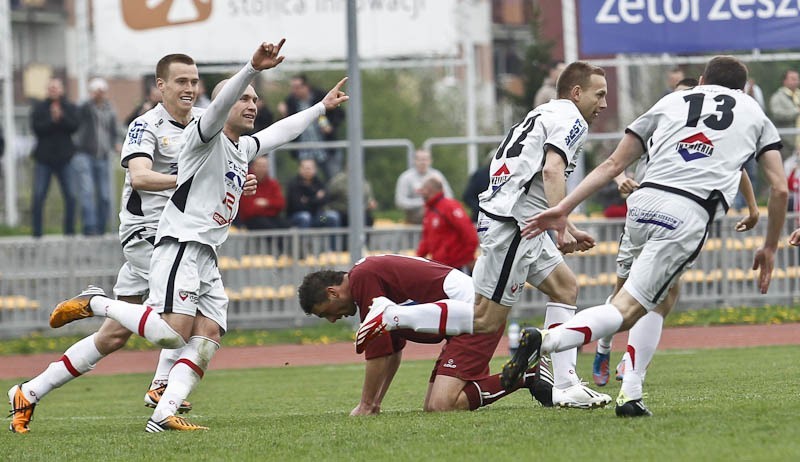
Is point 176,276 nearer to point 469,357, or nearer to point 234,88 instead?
point 234,88

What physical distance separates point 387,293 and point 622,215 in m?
10.4

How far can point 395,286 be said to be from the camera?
9.34m

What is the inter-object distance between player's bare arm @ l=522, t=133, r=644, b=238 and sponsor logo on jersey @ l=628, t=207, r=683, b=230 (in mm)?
256

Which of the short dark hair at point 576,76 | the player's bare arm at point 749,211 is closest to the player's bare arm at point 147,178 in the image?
the short dark hair at point 576,76

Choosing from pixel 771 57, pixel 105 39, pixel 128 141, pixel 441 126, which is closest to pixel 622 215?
pixel 771 57

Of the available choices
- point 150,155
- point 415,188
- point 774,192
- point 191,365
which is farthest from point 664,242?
point 415,188

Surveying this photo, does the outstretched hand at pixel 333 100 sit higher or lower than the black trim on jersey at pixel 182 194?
higher

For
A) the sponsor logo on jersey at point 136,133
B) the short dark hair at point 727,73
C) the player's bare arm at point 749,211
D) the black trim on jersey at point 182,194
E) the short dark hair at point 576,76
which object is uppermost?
the short dark hair at point 576,76

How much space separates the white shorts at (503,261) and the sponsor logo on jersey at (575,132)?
640 millimetres

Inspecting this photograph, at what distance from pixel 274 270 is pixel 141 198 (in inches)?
373

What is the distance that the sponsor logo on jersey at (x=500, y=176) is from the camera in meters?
9.13

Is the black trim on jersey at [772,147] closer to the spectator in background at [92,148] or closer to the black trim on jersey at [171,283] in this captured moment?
the black trim on jersey at [171,283]

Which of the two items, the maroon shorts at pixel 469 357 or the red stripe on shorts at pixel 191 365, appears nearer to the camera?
the red stripe on shorts at pixel 191 365

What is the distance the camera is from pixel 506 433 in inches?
299
